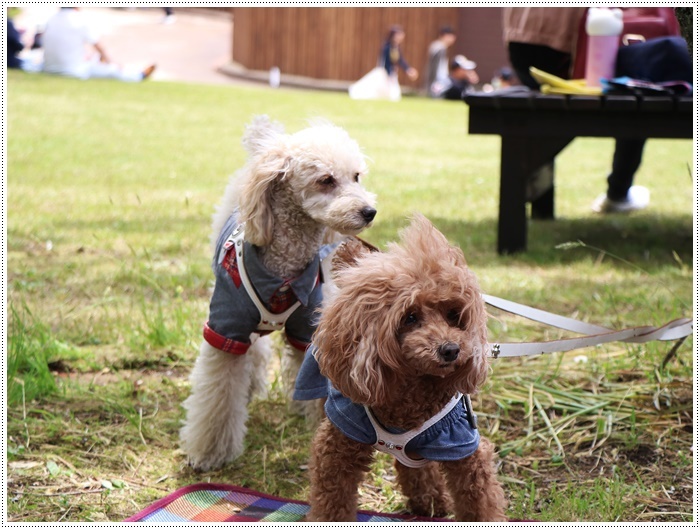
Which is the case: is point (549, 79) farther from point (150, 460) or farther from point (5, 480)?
point (5, 480)

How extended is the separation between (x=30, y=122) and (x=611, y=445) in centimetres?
901

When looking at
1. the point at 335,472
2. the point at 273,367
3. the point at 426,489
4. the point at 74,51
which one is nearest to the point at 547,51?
the point at 273,367

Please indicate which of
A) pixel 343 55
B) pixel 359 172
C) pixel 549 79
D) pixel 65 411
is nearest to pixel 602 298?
pixel 549 79

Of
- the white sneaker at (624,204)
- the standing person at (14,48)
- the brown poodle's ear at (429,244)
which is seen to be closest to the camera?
the brown poodle's ear at (429,244)

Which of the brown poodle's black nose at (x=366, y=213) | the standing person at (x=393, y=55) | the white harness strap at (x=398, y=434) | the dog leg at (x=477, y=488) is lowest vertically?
the standing person at (x=393, y=55)

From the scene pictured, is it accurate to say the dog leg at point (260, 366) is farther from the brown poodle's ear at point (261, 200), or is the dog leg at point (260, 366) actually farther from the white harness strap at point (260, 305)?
the brown poodle's ear at point (261, 200)

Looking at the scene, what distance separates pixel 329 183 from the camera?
2.74m

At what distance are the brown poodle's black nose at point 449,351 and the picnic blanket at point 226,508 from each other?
2.31 ft

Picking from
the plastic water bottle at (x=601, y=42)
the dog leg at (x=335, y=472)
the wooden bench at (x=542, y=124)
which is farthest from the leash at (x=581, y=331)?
the plastic water bottle at (x=601, y=42)

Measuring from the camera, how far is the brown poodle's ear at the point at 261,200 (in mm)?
2654

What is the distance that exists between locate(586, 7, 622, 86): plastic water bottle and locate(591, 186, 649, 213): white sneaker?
153 cm

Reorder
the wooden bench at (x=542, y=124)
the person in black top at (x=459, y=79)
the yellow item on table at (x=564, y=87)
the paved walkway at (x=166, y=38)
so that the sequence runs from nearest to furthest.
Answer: the wooden bench at (x=542, y=124) → the yellow item on table at (x=564, y=87) → the person in black top at (x=459, y=79) → the paved walkway at (x=166, y=38)

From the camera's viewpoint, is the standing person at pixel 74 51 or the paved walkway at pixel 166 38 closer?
the standing person at pixel 74 51

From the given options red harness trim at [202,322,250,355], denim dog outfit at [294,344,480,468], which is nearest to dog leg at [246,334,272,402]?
red harness trim at [202,322,250,355]
